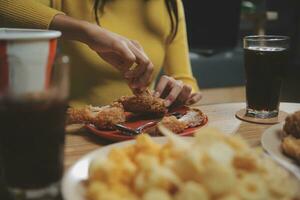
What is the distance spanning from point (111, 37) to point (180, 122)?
1.08 ft

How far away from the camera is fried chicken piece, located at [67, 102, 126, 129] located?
2.96 ft

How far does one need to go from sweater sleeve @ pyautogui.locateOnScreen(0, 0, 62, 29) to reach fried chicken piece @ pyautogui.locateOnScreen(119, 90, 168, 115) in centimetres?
39

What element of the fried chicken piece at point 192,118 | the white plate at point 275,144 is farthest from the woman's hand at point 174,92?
the white plate at point 275,144

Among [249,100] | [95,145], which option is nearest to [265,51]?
[249,100]

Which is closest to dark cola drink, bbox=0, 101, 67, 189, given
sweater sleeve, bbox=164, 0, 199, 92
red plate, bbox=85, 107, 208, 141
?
red plate, bbox=85, 107, 208, 141

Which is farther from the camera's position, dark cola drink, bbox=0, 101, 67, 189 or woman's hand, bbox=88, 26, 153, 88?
woman's hand, bbox=88, 26, 153, 88

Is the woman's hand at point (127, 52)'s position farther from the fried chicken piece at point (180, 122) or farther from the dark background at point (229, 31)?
the dark background at point (229, 31)

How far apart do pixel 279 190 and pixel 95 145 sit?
1.48 ft

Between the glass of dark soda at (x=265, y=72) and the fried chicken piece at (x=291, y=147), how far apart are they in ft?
1.02

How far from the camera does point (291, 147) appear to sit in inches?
28.0

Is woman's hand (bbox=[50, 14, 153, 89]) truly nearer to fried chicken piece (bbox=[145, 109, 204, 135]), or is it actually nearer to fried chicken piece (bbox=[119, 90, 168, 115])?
fried chicken piece (bbox=[119, 90, 168, 115])

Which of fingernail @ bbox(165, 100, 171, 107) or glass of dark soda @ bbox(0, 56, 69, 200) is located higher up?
glass of dark soda @ bbox(0, 56, 69, 200)

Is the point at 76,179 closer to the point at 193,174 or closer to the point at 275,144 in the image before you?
the point at 193,174

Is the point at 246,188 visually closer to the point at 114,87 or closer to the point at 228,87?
the point at 114,87
